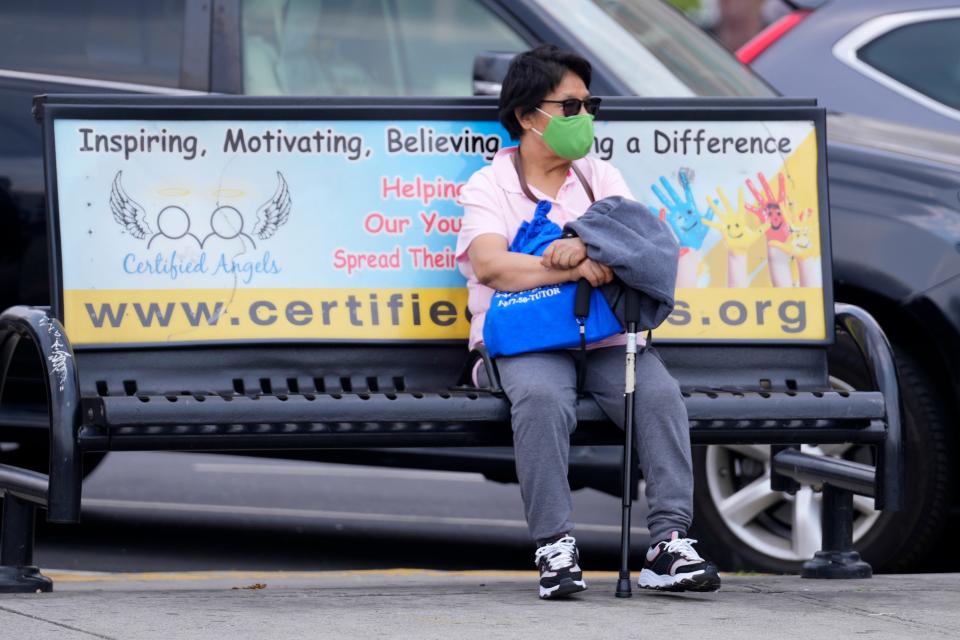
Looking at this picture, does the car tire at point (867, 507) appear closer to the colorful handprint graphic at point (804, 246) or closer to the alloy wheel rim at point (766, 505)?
the alloy wheel rim at point (766, 505)

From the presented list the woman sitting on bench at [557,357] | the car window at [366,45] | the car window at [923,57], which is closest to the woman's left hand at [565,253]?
the woman sitting on bench at [557,357]

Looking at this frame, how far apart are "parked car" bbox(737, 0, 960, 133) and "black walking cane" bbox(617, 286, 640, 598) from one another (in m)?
3.11

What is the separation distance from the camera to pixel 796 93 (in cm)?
811

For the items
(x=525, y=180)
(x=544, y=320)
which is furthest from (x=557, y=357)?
(x=525, y=180)

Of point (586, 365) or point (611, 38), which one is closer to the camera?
point (586, 365)

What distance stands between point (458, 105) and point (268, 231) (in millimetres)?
653

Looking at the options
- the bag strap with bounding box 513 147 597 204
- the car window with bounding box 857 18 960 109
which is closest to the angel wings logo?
the bag strap with bounding box 513 147 597 204

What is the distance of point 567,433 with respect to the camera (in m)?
5.00

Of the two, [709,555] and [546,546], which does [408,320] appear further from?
[709,555]

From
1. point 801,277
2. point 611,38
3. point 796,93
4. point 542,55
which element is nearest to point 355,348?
point 542,55

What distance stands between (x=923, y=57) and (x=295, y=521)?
11.1 feet

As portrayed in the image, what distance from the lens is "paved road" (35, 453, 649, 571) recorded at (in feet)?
23.1

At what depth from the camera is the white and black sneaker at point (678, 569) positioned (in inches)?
193

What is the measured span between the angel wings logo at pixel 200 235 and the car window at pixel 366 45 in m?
1.35
